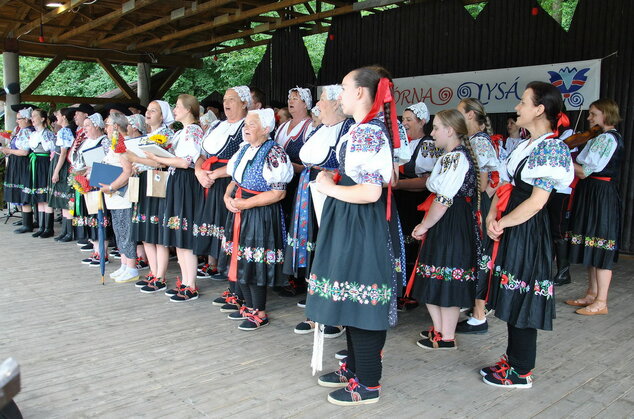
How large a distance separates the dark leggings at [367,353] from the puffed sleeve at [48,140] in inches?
209

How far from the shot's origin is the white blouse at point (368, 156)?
7.18ft

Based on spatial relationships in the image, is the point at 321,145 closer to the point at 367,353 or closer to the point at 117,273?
the point at 367,353

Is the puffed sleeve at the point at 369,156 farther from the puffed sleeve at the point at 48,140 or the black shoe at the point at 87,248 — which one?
the puffed sleeve at the point at 48,140

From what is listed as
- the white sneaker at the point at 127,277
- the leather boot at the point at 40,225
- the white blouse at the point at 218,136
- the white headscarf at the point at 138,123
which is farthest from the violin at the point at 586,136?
the leather boot at the point at 40,225

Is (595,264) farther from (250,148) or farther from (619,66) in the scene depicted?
(619,66)

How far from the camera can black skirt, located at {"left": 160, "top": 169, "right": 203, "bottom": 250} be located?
13.1ft

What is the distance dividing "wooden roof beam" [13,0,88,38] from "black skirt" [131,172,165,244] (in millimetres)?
4580

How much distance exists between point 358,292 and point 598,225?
2.54 meters

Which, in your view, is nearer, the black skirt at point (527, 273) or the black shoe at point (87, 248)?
the black skirt at point (527, 273)

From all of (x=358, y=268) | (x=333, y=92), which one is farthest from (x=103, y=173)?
Result: (x=358, y=268)

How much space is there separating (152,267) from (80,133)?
6.45 ft

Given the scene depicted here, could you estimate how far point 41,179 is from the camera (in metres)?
6.62

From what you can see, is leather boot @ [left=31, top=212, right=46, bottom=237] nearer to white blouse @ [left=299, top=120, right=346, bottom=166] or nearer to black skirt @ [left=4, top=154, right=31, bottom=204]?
black skirt @ [left=4, top=154, right=31, bottom=204]

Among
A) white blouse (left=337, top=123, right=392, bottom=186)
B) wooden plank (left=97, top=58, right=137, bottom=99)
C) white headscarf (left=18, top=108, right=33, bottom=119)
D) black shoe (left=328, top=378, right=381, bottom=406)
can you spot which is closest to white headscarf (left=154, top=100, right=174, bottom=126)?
white blouse (left=337, top=123, right=392, bottom=186)
